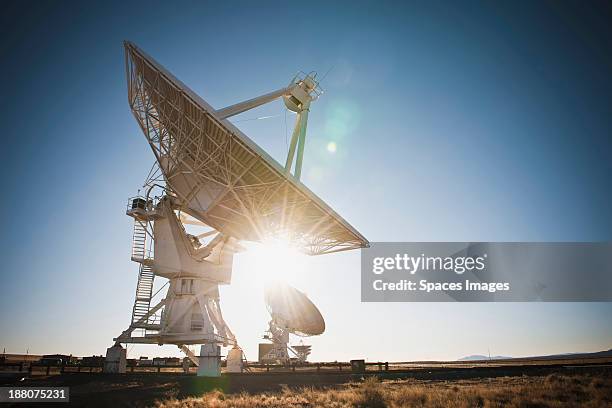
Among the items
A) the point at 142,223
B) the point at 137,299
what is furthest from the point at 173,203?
the point at 137,299

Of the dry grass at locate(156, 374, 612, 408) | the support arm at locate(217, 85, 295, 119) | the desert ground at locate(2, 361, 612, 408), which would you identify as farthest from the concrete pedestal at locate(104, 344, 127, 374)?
the support arm at locate(217, 85, 295, 119)

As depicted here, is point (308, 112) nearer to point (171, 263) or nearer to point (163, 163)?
point (163, 163)

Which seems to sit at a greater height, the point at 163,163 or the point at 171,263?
the point at 163,163

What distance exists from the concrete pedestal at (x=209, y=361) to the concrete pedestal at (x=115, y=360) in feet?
17.8

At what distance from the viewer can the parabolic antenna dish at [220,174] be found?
72.0 feet

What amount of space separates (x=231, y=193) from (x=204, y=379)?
9837mm

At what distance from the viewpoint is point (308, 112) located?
91.5 feet

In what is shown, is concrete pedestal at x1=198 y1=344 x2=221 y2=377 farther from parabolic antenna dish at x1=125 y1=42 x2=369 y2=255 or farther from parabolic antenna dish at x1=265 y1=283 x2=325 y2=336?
parabolic antenna dish at x1=265 y1=283 x2=325 y2=336

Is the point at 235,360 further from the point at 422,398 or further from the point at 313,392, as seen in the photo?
the point at 422,398

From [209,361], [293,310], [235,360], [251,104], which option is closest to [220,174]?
[251,104]

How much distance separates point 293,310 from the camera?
33.4 meters

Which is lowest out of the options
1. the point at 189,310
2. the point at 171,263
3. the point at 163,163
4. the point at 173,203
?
the point at 189,310

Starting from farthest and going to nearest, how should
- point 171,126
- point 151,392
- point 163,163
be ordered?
1. point 163,163
2. point 171,126
3. point 151,392

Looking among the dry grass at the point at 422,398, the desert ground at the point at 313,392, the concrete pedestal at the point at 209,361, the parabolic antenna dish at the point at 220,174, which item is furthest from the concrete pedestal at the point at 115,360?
the dry grass at the point at 422,398
